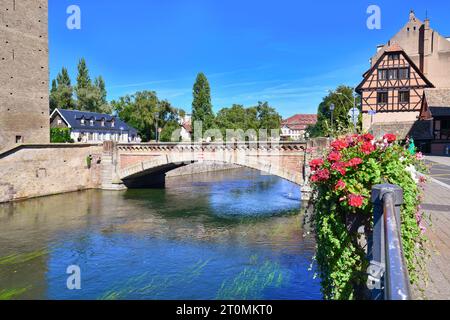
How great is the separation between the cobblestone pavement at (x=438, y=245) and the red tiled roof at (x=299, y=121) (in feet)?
454

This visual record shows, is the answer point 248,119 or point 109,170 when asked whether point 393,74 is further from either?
point 109,170

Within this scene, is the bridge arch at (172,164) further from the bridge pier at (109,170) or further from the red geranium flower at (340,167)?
the red geranium flower at (340,167)

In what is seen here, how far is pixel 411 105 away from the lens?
4366cm

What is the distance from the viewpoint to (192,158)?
33000mm

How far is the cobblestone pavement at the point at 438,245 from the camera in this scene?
543 cm

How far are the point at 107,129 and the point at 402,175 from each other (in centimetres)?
6515

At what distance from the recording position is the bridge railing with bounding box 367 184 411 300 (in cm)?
283

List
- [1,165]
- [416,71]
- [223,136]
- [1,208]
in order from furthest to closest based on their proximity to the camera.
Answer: [223,136], [416,71], [1,165], [1,208]

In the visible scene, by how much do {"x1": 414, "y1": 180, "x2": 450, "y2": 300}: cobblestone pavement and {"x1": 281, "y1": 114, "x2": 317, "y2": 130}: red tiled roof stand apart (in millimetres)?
138416

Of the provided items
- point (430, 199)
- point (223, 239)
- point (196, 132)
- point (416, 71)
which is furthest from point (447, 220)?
point (196, 132)

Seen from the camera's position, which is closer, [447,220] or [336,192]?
[336,192]

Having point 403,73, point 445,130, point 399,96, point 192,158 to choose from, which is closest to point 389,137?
point 192,158

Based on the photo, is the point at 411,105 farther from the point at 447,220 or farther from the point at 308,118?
the point at 308,118

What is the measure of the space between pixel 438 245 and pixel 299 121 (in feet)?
493
